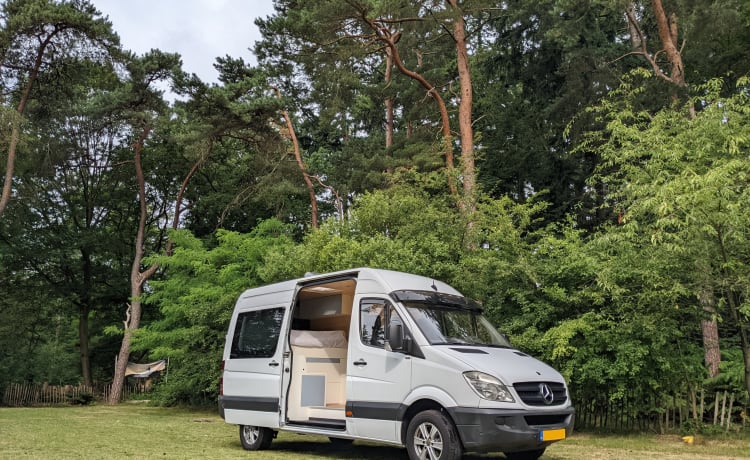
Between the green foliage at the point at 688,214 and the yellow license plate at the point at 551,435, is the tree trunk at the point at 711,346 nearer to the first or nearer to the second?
the green foliage at the point at 688,214

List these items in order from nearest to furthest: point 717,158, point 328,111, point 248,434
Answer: point 248,434 → point 717,158 → point 328,111

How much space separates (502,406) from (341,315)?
410 centimetres

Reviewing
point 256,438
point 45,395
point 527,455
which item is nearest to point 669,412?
point 527,455

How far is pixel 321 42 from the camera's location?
Result: 20.4 metres

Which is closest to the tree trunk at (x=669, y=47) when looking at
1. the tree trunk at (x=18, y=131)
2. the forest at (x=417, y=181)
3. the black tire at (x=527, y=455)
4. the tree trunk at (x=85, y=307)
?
the forest at (x=417, y=181)

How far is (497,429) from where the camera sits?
22.7ft

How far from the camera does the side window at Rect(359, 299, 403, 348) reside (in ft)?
27.1

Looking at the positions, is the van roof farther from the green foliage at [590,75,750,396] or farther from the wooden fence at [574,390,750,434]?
the wooden fence at [574,390,750,434]

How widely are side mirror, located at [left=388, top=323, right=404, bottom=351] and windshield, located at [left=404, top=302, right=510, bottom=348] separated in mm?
318

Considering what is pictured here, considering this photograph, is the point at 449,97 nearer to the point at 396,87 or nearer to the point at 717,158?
the point at 396,87

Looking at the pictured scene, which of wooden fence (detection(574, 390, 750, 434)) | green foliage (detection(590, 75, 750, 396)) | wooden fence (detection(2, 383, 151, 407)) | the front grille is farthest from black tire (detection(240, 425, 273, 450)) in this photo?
wooden fence (detection(2, 383, 151, 407))

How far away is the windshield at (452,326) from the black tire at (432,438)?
0.90 m

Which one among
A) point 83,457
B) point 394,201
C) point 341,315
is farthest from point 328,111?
point 83,457

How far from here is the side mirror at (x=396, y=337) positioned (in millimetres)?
7738
